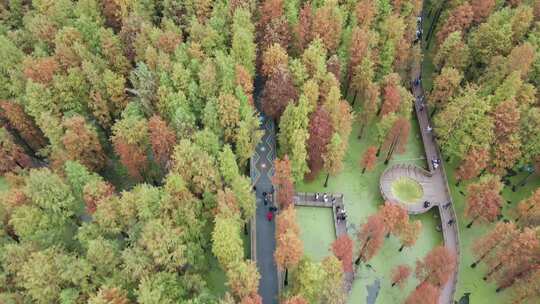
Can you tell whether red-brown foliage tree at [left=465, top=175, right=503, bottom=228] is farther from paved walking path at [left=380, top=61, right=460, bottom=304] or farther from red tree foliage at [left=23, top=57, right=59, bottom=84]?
red tree foliage at [left=23, top=57, right=59, bottom=84]

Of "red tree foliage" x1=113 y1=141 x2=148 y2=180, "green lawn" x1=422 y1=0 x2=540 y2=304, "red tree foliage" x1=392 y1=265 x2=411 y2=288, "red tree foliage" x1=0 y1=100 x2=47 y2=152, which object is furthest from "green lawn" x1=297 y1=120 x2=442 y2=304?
"red tree foliage" x1=0 y1=100 x2=47 y2=152

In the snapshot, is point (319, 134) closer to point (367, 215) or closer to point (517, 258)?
point (367, 215)

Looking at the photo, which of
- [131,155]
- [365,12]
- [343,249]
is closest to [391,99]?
[365,12]

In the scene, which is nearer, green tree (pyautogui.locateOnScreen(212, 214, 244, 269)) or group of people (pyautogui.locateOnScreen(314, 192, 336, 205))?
green tree (pyautogui.locateOnScreen(212, 214, 244, 269))

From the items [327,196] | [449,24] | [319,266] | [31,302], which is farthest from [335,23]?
[31,302]

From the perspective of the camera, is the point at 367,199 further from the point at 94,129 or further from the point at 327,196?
the point at 94,129

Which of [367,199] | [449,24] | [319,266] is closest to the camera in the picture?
[319,266]
